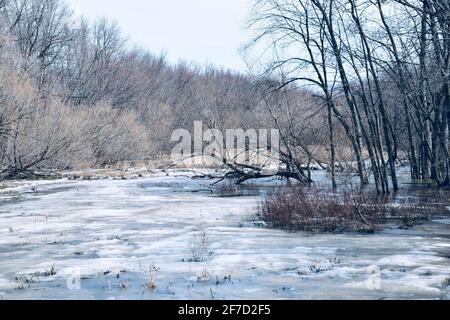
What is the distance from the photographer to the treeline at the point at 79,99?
25.6 meters

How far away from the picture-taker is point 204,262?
795 centimetres

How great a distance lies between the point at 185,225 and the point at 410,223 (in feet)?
15.1

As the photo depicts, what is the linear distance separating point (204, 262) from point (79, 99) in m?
36.2

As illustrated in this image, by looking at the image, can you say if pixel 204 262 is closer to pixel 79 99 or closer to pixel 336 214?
pixel 336 214

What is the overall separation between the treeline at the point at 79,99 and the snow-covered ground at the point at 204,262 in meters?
11.9

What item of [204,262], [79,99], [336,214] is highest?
[79,99]

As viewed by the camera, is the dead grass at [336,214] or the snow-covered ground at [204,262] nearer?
the snow-covered ground at [204,262]

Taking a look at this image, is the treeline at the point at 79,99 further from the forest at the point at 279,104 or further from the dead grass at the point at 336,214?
the dead grass at the point at 336,214

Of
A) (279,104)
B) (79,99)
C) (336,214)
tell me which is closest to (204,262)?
(336,214)

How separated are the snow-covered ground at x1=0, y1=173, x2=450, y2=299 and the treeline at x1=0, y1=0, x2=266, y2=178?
470 inches

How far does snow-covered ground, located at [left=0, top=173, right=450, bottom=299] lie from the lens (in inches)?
250

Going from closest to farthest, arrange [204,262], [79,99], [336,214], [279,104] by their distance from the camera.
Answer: [204,262] → [336,214] → [279,104] → [79,99]

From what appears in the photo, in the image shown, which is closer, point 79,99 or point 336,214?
point 336,214

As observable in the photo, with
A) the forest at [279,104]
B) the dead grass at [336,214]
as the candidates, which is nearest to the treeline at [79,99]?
the forest at [279,104]
